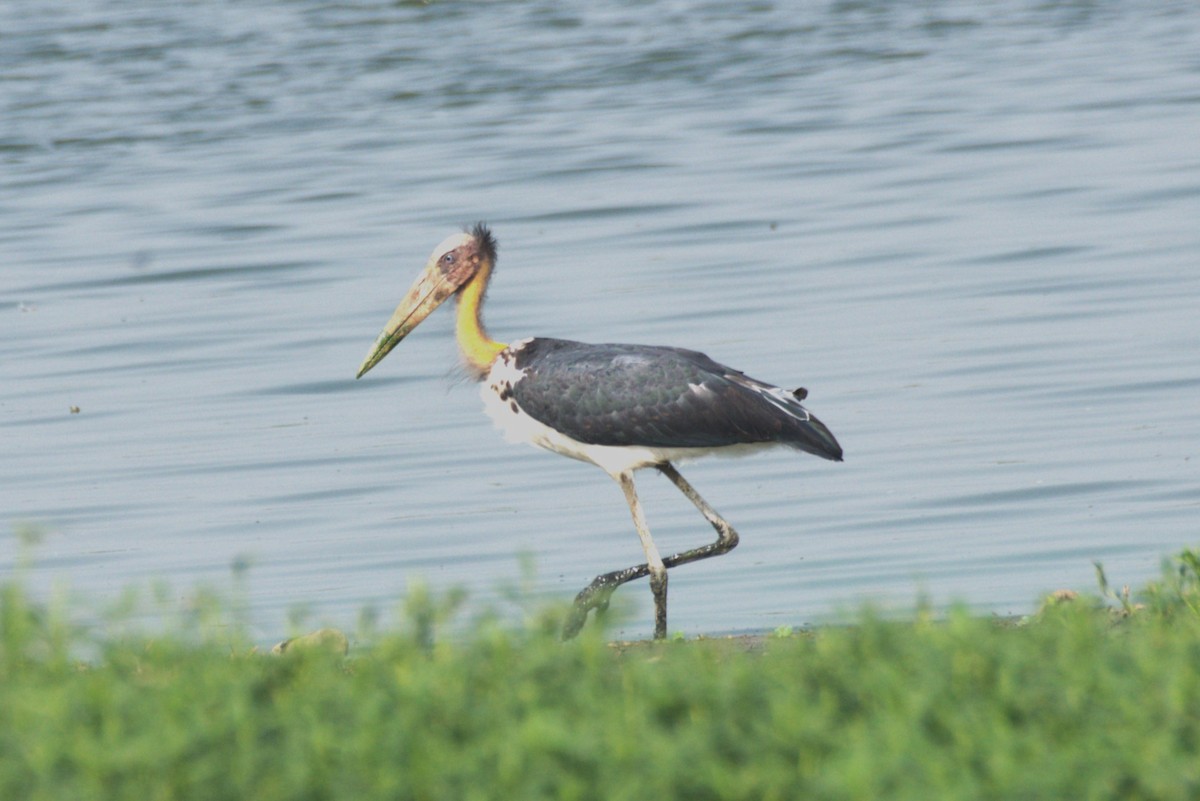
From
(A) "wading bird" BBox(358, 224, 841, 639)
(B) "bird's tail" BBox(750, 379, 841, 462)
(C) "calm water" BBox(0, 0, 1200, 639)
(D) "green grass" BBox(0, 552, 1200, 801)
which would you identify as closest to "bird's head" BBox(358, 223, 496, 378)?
(C) "calm water" BBox(0, 0, 1200, 639)

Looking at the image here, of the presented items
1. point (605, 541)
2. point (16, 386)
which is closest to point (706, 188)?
point (16, 386)

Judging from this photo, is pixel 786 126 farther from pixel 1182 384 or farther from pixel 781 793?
pixel 781 793

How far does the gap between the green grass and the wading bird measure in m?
3.18

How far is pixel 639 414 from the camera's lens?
893 centimetres

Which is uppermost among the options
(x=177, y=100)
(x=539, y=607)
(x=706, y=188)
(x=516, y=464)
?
(x=539, y=607)

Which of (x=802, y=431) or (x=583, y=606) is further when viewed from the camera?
(x=802, y=431)

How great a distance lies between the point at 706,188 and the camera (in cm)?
2166

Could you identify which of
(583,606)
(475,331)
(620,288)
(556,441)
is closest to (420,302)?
(475,331)

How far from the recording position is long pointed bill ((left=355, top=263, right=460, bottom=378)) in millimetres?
10305

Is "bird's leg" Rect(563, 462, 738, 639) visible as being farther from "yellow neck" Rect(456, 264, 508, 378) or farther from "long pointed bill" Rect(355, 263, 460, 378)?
"long pointed bill" Rect(355, 263, 460, 378)

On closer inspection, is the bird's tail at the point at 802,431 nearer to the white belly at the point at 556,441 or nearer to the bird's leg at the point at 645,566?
the white belly at the point at 556,441

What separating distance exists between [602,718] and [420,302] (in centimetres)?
561

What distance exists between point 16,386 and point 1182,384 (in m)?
7.50

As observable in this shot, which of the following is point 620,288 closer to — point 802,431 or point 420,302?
point 420,302
